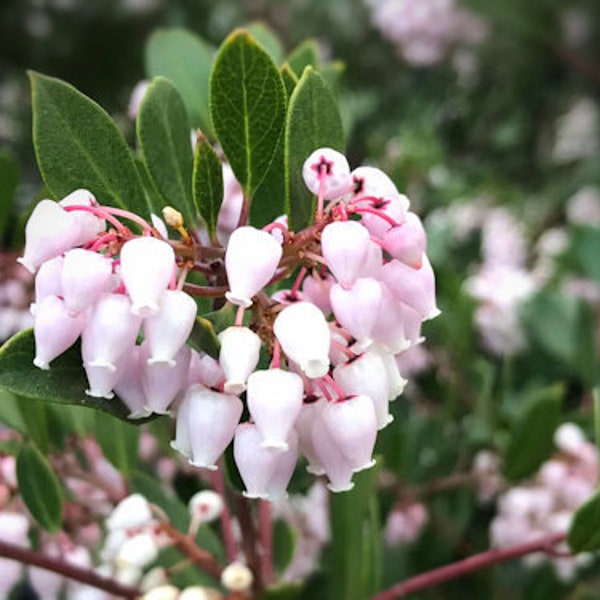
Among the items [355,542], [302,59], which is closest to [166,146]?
[302,59]

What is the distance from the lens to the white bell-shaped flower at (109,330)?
58 centimetres

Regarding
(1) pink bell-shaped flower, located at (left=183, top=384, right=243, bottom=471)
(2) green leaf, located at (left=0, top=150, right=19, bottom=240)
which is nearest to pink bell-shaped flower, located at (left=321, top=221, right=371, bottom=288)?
(1) pink bell-shaped flower, located at (left=183, top=384, right=243, bottom=471)

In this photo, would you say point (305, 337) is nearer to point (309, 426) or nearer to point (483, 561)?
point (309, 426)

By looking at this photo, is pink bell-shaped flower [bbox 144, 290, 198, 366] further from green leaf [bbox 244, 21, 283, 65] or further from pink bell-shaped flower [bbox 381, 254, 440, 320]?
green leaf [bbox 244, 21, 283, 65]

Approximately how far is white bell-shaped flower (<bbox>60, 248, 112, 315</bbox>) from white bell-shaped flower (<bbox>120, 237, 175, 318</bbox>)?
0.01 m

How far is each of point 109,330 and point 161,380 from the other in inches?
2.2

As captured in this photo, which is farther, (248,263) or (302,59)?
(302,59)

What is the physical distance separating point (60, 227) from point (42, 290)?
0.04 meters

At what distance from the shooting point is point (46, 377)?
0.65 m

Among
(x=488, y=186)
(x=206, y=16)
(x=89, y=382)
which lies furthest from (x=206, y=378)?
(x=206, y=16)

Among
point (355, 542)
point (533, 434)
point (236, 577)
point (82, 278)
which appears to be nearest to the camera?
point (82, 278)

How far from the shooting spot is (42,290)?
2.01ft

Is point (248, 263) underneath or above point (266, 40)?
underneath

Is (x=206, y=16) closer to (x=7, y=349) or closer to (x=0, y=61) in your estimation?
(x=0, y=61)
